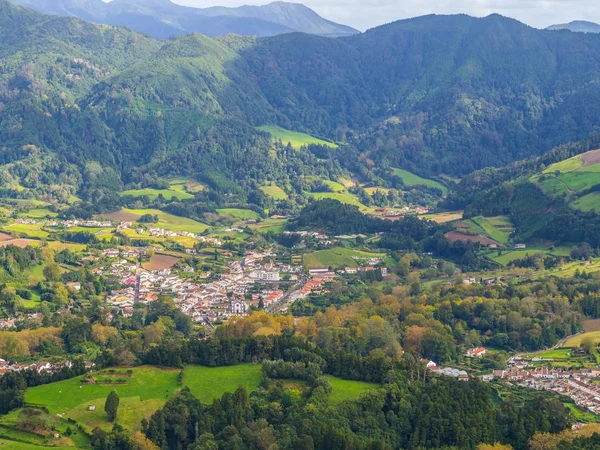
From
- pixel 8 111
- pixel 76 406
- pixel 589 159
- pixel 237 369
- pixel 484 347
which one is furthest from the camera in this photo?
pixel 8 111

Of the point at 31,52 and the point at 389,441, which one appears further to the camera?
the point at 31,52

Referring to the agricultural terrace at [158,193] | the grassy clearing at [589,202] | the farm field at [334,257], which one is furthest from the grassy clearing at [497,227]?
the agricultural terrace at [158,193]

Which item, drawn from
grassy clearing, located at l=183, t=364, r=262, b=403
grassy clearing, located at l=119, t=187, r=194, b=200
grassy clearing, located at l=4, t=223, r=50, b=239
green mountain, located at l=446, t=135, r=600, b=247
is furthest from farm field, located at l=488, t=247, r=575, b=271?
grassy clearing, located at l=119, t=187, r=194, b=200

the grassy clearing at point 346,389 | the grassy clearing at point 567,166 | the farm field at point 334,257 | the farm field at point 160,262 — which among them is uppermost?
the grassy clearing at point 567,166

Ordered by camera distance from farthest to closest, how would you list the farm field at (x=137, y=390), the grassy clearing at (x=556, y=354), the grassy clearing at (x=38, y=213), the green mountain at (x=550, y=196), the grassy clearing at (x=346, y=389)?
the grassy clearing at (x=38, y=213) < the green mountain at (x=550, y=196) < the grassy clearing at (x=556, y=354) < the grassy clearing at (x=346, y=389) < the farm field at (x=137, y=390)

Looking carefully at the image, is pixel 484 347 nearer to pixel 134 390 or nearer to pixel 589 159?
pixel 134 390

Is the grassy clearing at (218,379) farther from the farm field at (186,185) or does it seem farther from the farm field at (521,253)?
the farm field at (186,185)

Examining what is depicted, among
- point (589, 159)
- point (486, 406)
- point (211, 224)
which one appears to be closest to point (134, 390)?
point (486, 406)
